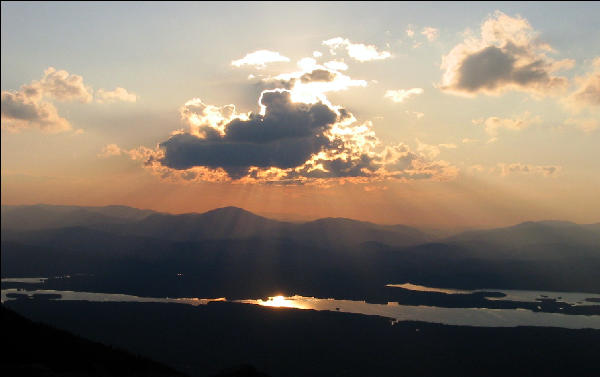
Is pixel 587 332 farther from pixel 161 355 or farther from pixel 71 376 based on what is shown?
pixel 71 376

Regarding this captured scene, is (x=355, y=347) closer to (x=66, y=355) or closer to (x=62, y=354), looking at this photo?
(x=66, y=355)

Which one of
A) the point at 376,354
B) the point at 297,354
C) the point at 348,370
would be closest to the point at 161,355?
the point at 297,354

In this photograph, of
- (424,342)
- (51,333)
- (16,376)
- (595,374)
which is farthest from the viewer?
(424,342)

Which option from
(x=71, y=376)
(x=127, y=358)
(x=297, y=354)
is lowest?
(x=297, y=354)

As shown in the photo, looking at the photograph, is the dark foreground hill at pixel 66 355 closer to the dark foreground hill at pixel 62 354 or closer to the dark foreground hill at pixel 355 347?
the dark foreground hill at pixel 62 354

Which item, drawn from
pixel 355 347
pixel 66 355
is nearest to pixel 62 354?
pixel 66 355

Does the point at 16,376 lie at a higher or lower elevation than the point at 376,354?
higher

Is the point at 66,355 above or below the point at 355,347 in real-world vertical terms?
above

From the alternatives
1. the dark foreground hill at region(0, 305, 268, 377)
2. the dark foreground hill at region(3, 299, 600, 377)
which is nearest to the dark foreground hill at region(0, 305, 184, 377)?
the dark foreground hill at region(0, 305, 268, 377)

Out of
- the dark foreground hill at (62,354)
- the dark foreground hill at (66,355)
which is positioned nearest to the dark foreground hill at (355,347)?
the dark foreground hill at (62,354)
